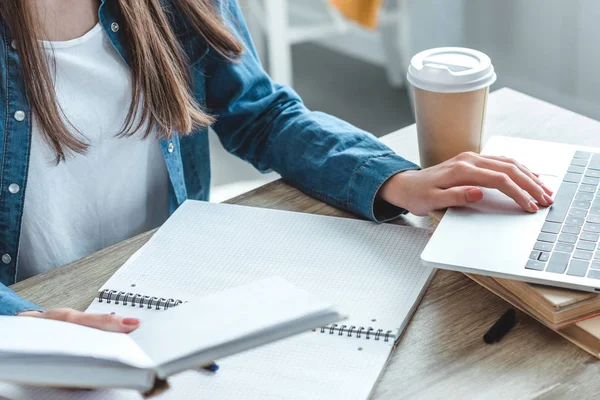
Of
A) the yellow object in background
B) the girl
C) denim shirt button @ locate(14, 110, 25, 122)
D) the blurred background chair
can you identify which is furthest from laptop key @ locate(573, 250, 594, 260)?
the yellow object in background

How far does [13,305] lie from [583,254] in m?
0.51

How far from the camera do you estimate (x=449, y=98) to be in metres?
0.87

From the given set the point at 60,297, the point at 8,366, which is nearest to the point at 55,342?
the point at 8,366

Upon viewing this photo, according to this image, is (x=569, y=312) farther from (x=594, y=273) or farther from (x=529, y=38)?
(x=529, y=38)

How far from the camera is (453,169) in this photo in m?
0.81

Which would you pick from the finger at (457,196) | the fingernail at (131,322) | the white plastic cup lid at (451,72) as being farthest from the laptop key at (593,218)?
the fingernail at (131,322)

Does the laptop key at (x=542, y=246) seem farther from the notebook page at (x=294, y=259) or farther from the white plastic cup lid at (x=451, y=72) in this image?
the white plastic cup lid at (x=451, y=72)

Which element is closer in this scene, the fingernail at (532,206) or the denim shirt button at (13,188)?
the fingernail at (532,206)

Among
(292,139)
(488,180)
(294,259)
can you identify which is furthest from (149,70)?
(488,180)

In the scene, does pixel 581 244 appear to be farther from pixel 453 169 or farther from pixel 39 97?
pixel 39 97

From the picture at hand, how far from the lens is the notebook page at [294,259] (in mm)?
724

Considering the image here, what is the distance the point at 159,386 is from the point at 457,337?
0.88 feet

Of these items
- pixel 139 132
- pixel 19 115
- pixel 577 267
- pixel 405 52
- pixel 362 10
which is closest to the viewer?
pixel 577 267

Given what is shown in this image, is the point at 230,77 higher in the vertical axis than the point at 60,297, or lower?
higher
